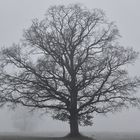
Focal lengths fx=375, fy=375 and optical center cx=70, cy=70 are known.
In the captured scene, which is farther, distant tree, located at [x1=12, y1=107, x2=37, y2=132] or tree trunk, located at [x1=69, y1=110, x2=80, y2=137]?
distant tree, located at [x1=12, y1=107, x2=37, y2=132]

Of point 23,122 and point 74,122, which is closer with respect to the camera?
point 74,122

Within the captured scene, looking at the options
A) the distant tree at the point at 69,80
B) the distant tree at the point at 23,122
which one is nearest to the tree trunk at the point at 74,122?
the distant tree at the point at 69,80

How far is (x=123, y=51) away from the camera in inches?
1598

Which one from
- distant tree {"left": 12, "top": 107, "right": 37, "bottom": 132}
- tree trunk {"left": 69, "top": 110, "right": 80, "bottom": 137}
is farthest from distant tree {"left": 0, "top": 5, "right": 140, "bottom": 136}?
distant tree {"left": 12, "top": 107, "right": 37, "bottom": 132}

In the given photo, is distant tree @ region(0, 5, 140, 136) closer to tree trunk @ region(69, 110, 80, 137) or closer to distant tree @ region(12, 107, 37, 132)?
tree trunk @ region(69, 110, 80, 137)

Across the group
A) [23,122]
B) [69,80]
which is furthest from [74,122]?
[23,122]

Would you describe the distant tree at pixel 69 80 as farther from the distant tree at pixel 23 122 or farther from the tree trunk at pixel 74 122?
the distant tree at pixel 23 122

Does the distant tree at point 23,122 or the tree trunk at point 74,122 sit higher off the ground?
the distant tree at point 23,122

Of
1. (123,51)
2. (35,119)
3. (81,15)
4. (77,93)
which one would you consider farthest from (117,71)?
(35,119)

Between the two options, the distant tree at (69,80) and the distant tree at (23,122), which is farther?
the distant tree at (23,122)

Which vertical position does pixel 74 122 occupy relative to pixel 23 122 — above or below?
below

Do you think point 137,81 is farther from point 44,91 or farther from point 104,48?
point 44,91

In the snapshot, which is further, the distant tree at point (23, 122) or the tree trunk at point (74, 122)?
the distant tree at point (23, 122)

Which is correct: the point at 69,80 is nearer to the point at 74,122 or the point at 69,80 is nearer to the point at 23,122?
the point at 74,122
